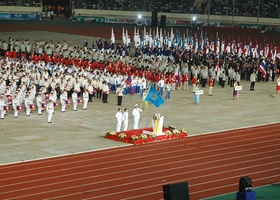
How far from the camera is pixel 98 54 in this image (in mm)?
44000

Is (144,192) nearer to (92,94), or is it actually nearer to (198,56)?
(92,94)

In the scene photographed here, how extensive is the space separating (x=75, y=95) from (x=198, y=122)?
17.8 feet

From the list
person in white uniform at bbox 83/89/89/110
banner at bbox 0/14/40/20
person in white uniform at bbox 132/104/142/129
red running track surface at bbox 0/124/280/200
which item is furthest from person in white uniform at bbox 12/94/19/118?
banner at bbox 0/14/40/20

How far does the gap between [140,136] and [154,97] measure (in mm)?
2515

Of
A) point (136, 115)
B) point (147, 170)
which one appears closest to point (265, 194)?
point (147, 170)

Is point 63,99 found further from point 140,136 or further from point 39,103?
point 140,136

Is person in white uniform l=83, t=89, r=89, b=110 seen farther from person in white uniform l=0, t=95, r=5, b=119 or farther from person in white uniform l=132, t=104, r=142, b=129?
person in white uniform l=132, t=104, r=142, b=129

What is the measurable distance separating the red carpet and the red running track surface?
337mm

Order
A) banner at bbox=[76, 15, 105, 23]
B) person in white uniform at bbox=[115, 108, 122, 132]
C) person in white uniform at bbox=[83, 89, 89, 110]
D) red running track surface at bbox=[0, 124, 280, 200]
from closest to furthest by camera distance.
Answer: red running track surface at bbox=[0, 124, 280, 200]
person in white uniform at bbox=[115, 108, 122, 132]
person in white uniform at bbox=[83, 89, 89, 110]
banner at bbox=[76, 15, 105, 23]

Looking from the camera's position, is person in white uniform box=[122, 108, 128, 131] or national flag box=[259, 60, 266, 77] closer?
person in white uniform box=[122, 108, 128, 131]

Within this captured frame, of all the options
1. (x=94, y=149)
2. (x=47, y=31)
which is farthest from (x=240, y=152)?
(x=47, y=31)

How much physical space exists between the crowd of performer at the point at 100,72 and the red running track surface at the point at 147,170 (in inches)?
237

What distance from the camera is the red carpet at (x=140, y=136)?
25188 millimetres

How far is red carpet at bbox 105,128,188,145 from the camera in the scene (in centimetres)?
2519
